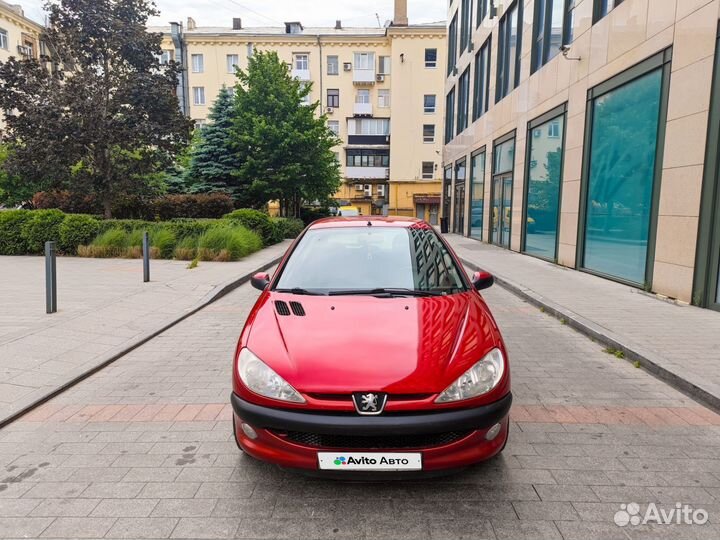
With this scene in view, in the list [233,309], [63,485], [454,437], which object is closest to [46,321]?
[233,309]

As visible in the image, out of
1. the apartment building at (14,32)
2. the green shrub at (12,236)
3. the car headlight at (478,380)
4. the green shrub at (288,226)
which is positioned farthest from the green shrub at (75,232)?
the apartment building at (14,32)

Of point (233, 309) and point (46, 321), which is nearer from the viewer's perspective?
point (46, 321)

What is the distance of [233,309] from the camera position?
8.48 metres

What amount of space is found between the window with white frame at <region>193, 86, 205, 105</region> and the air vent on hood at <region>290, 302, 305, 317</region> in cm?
5261

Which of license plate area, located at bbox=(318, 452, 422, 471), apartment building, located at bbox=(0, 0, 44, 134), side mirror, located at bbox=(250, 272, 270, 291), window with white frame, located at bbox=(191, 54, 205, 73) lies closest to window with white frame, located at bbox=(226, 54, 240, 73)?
window with white frame, located at bbox=(191, 54, 205, 73)

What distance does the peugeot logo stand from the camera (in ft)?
8.68

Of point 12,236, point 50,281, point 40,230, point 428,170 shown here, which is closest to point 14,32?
point 12,236

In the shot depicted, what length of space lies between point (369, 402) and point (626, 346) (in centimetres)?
429

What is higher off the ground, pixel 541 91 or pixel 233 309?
pixel 541 91

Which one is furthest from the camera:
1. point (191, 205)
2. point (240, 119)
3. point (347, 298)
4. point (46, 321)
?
point (240, 119)

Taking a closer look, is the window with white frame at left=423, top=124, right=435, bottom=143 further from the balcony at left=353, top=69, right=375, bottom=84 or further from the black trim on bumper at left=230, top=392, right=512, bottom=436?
the black trim on bumper at left=230, top=392, right=512, bottom=436

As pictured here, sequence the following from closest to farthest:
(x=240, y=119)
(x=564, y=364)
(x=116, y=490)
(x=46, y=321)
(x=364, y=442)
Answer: (x=364, y=442) < (x=116, y=490) < (x=564, y=364) < (x=46, y=321) < (x=240, y=119)

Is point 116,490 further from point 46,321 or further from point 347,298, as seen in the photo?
point 46,321

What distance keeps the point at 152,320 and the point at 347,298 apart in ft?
15.5
